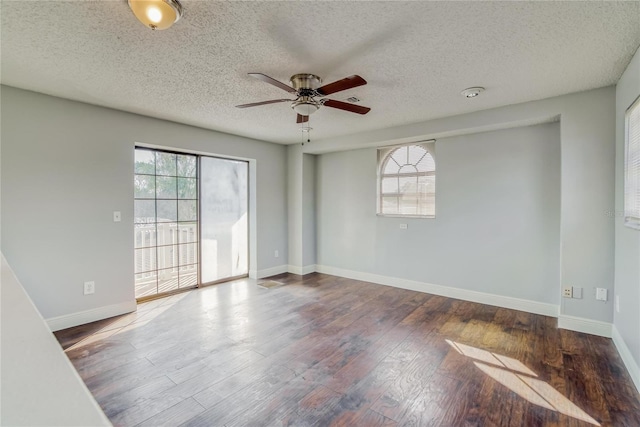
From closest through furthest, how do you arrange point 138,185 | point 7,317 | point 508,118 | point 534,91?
1. point 7,317
2. point 534,91
3. point 508,118
4. point 138,185

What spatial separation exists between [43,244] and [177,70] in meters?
2.30

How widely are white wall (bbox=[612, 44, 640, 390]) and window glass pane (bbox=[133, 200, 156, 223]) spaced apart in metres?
5.05

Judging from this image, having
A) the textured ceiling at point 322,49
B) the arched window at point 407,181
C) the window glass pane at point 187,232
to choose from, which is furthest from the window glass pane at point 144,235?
the arched window at point 407,181

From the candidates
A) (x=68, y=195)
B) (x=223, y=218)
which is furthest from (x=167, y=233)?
(x=68, y=195)

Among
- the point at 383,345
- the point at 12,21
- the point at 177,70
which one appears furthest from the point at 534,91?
the point at 12,21

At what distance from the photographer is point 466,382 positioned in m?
2.28

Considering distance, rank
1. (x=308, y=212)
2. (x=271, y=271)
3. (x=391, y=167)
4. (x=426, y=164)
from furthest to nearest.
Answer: (x=308, y=212)
(x=271, y=271)
(x=391, y=167)
(x=426, y=164)

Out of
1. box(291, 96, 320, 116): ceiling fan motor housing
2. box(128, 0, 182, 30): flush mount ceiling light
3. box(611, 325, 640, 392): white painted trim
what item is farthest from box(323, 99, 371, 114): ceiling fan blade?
box(611, 325, 640, 392): white painted trim

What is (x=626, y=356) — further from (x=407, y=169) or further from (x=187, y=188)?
(x=187, y=188)

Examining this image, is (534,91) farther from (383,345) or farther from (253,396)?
(253,396)

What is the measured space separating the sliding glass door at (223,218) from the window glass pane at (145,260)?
28.1 inches

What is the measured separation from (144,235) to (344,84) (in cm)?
344

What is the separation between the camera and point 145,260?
13.8 feet

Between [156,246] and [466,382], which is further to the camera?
[156,246]
